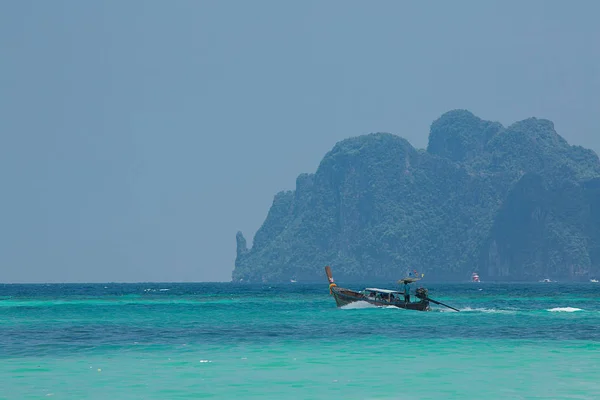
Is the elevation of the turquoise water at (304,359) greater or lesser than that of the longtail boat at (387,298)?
lesser

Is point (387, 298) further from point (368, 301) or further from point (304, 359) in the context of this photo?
point (304, 359)

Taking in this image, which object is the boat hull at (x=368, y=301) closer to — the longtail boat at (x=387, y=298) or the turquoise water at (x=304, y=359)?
the longtail boat at (x=387, y=298)

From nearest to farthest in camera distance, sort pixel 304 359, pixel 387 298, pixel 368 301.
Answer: pixel 304 359, pixel 387 298, pixel 368 301

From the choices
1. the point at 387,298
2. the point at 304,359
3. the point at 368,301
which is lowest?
the point at 304,359

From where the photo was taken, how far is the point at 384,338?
46.9m

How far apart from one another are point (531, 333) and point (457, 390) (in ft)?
76.7

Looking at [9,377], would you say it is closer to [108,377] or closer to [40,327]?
[108,377]

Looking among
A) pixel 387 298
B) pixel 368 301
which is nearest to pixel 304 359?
pixel 387 298

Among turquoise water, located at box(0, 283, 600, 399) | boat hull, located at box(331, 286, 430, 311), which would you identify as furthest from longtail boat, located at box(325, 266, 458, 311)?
turquoise water, located at box(0, 283, 600, 399)

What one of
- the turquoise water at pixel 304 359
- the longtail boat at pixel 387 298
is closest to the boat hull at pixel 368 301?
the longtail boat at pixel 387 298

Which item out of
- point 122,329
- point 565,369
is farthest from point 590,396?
point 122,329

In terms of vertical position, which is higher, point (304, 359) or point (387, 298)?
point (387, 298)

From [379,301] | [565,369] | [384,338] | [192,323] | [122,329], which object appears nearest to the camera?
[565,369]

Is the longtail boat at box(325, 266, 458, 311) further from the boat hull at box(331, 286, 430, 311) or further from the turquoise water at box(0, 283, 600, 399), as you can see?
the turquoise water at box(0, 283, 600, 399)
